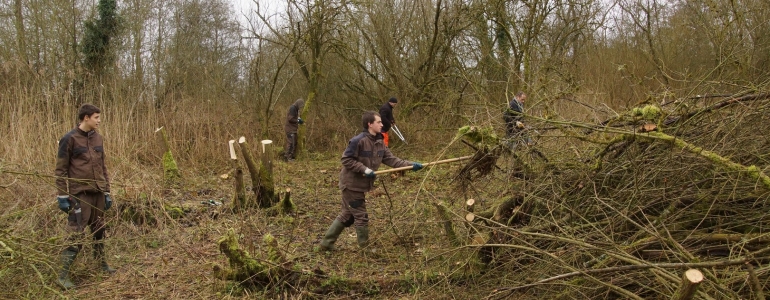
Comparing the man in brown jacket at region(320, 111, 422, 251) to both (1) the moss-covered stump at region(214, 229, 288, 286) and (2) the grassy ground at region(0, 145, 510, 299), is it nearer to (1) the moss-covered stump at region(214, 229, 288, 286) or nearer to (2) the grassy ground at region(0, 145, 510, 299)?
(2) the grassy ground at region(0, 145, 510, 299)

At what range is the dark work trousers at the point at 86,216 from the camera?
4.36 meters

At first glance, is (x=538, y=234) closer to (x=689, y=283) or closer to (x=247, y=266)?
(x=689, y=283)

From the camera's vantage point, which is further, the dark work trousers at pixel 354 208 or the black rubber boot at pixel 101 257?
the dark work trousers at pixel 354 208

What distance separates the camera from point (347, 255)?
5.18 metres

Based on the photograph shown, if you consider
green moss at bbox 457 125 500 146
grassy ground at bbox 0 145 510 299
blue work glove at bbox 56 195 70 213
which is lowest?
grassy ground at bbox 0 145 510 299

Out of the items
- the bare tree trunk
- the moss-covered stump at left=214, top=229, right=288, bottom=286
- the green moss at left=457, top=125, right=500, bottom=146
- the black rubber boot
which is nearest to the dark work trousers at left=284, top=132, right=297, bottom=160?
the bare tree trunk

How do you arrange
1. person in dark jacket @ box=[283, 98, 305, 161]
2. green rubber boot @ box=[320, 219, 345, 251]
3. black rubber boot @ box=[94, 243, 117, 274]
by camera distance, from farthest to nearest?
person in dark jacket @ box=[283, 98, 305, 161] → green rubber boot @ box=[320, 219, 345, 251] → black rubber boot @ box=[94, 243, 117, 274]

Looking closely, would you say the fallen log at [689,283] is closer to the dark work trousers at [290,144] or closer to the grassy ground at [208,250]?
the grassy ground at [208,250]

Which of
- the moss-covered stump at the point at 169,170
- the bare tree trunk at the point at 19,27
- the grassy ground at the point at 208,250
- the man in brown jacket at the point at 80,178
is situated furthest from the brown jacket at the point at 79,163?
the bare tree trunk at the point at 19,27

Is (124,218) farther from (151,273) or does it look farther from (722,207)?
(722,207)

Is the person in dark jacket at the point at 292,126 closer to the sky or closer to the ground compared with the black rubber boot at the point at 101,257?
closer to the sky

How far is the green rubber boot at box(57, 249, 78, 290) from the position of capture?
4.29m

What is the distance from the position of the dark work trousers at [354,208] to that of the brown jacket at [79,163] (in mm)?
2105

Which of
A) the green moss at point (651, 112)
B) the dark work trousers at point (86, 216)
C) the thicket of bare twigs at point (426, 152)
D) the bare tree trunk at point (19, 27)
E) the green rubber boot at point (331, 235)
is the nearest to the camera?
the thicket of bare twigs at point (426, 152)
